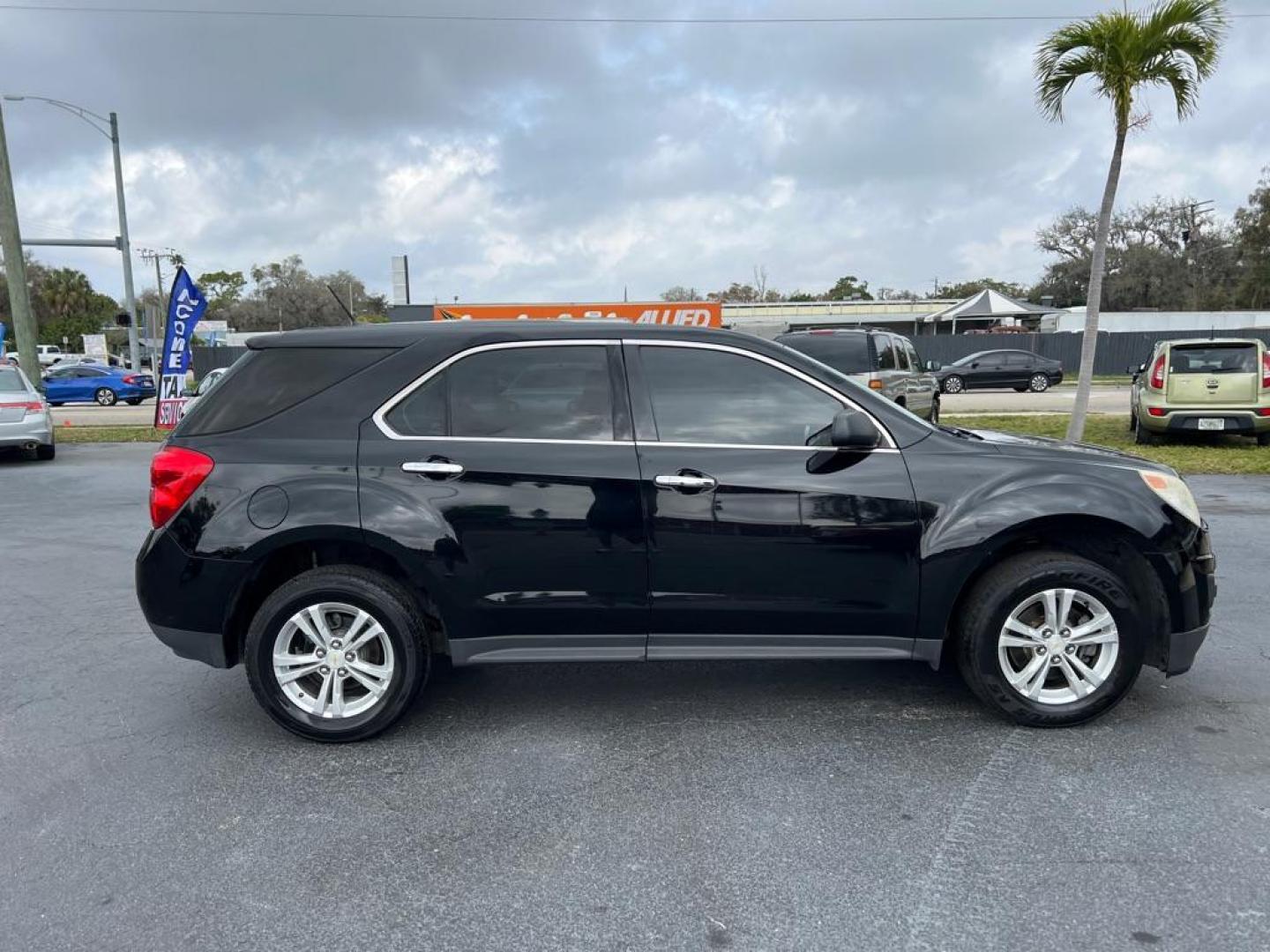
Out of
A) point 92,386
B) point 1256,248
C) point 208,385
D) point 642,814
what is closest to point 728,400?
point 642,814

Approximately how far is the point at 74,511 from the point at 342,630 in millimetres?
7347

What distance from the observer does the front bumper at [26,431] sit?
512 inches

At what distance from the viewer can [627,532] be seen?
3.71 metres

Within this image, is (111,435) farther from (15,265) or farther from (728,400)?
(728,400)

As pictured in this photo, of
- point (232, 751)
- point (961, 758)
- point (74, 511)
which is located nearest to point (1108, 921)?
point (961, 758)

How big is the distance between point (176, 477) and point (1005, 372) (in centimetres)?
3075

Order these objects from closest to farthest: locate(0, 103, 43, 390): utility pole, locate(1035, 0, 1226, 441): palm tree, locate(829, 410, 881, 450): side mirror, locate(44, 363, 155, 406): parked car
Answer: locate(829, 410, 881, 450): side mirror, locate(1035, 0, 1226, 441): palm tree, locate(0, 103, 43, 390): utility pole, locate(44, 363, 155, 406): parked car

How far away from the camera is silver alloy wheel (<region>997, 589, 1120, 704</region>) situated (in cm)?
378

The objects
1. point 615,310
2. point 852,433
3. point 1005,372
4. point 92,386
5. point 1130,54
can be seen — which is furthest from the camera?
point 92,386

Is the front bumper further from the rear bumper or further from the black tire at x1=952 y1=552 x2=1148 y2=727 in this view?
the rear bumper

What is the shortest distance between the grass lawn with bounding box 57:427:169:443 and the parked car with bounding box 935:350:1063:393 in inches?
936

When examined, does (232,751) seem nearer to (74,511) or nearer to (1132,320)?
(74,511)

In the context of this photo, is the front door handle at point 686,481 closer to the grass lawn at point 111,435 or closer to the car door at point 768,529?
the car door at point 768,529

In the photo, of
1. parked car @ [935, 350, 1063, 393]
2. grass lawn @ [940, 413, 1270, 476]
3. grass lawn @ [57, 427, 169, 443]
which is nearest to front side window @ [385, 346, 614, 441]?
grass lawn @ [940, 413, 1270, 476]
